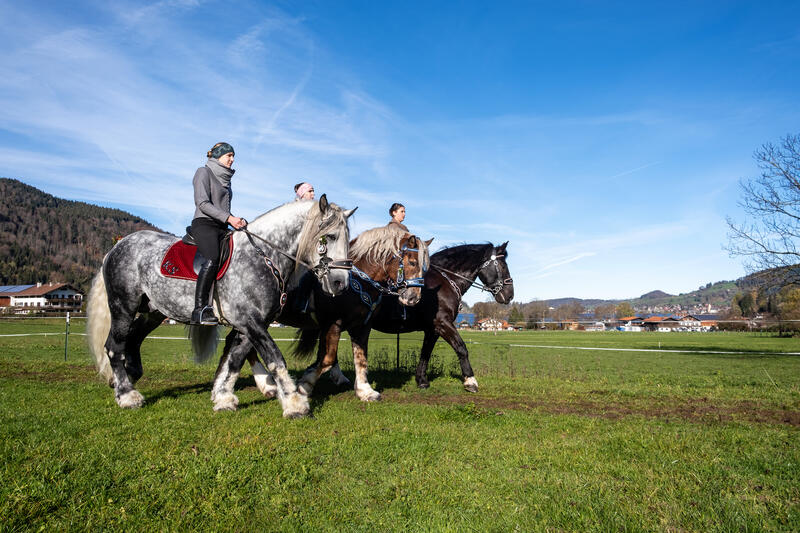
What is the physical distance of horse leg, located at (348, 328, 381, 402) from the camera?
7844 mm

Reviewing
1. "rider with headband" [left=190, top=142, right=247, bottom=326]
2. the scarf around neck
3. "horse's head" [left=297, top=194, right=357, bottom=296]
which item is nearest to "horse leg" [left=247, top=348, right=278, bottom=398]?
"rider with headband" [left=190, top=142, right=247, bottom=326]

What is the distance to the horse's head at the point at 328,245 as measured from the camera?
255 inches

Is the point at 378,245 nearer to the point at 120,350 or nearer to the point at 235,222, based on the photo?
the point at 235,222

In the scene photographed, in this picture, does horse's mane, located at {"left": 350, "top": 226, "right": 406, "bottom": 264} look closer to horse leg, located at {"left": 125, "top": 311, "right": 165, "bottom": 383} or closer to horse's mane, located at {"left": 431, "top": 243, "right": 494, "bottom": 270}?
horse's mane, located at {"left": 431, "top": 243, "right": 494, "bottom": 270}

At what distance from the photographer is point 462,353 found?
29.9 ft

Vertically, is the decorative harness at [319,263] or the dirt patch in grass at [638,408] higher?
the decorative harness at [319,263]

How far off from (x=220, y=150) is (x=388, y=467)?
481cm

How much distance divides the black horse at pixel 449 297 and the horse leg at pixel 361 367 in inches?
34.3

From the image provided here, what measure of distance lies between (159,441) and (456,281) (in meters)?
6.59

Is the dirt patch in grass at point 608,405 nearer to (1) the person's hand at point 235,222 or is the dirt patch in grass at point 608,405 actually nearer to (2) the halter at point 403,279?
(2) the halter at point 403,279

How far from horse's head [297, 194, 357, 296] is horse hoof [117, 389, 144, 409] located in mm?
2940

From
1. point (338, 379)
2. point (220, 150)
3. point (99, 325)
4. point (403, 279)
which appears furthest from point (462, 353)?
point (99, 325)

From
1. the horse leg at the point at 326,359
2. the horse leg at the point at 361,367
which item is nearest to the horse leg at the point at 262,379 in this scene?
the horse leg at the point at 326,359

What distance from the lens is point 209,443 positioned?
4770 mm
